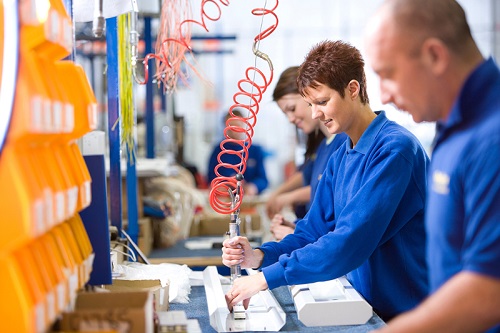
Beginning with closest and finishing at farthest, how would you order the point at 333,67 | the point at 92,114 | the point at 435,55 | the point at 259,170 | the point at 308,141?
1. the point at 435,55
2. the point at 92,114
3. the point at 333,67
4. the point at 308,141
5. the point at 259,170

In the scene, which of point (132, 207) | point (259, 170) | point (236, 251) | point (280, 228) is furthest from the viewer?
point (259, 170)

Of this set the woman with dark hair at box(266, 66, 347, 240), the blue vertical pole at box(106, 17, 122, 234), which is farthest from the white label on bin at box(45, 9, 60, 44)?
the woman with dark hair at box(266, 66, 347, 240)

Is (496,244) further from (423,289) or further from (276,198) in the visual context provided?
(276,198)

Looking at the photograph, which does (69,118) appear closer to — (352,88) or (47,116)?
(47,116)

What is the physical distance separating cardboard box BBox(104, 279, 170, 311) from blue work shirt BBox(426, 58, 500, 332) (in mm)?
948

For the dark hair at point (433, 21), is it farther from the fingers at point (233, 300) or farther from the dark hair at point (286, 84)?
the dark hair at point (286, 84)

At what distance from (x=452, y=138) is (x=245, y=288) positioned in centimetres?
91

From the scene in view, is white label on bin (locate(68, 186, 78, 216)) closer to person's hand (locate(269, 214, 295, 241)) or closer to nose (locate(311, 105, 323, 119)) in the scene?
nose (locate(311, 105, 323, 119))

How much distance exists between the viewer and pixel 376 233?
6.85ft

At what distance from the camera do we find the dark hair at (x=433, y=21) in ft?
4.38

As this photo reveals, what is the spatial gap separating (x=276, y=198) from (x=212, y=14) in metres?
5.88

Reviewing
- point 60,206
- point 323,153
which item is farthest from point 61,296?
point 323,153

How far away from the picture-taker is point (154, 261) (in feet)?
12.1

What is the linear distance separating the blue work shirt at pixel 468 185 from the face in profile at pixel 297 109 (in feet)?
7.01
